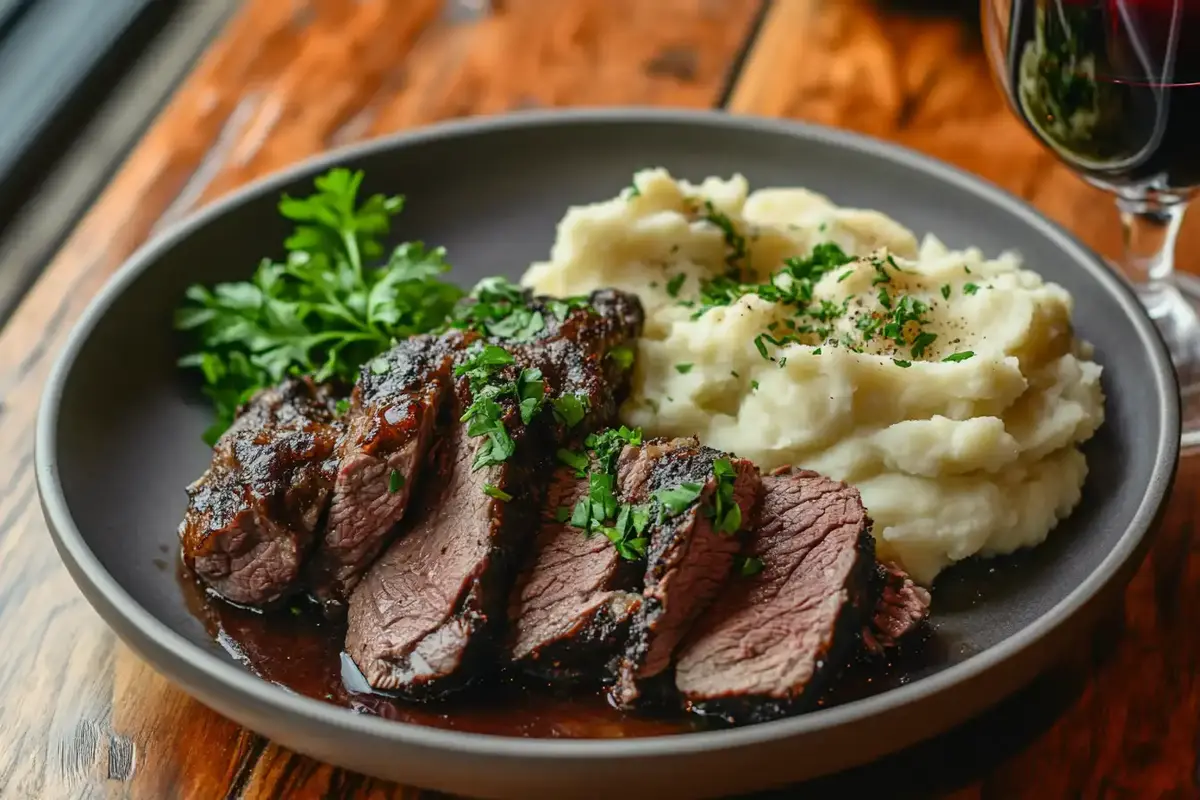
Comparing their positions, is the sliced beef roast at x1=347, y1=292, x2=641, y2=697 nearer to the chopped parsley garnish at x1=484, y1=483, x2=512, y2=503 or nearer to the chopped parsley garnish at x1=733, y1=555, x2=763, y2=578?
the chopped parsley garnish at x1=484, y1=483, x2=512, y2=503

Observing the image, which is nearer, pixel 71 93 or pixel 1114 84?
pixel 1114 84

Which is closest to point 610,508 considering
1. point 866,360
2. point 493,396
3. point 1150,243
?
point 493,396

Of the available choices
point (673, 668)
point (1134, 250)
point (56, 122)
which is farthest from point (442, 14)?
point (673, 668)

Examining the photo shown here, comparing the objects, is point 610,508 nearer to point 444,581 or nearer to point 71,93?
point 444,581

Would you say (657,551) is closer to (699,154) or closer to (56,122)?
(699,154)

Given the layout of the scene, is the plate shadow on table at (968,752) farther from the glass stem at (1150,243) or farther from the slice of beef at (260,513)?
the glass stem at (1150,243)

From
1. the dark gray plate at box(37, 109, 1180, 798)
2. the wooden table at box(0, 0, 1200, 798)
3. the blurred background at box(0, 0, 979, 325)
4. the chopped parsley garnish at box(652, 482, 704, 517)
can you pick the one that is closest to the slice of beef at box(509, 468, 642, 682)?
the chopped parsley garnish at box(652, 482, 704, 517)
